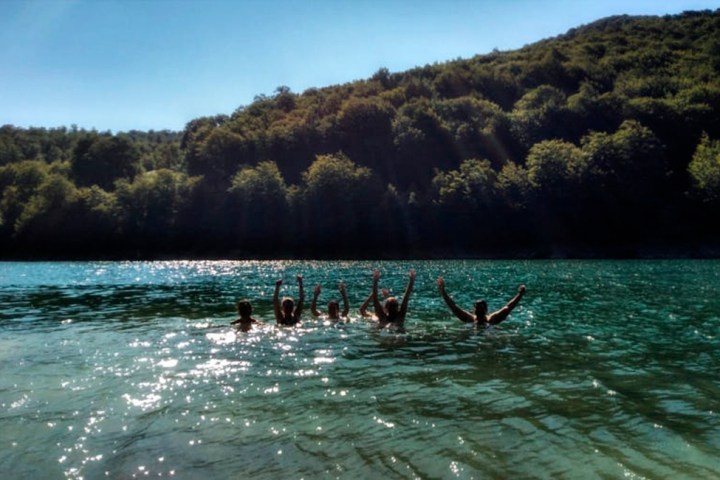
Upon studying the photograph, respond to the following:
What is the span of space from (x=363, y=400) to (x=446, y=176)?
352ft

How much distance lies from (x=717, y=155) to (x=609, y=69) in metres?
59.9

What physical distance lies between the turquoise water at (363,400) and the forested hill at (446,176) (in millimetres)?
84268

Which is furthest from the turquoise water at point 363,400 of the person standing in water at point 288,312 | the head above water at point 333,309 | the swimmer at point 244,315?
the head above water at point 333,309

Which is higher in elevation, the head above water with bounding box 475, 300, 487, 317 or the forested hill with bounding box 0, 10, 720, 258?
the forested hill with bounding box 0, 10, 720, 258

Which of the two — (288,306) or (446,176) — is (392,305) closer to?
(288,306)

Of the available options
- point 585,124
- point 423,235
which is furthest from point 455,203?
point 585,124

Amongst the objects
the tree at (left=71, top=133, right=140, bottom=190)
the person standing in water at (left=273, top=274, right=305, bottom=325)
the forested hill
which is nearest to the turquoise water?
the person standing in water at (left=273, top=274, right=305, bottom=325)

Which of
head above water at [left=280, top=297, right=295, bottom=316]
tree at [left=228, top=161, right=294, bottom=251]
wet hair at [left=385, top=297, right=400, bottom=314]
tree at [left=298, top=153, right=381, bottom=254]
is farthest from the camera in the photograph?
tree at [left=228, top=161, right=294, bottom=251]

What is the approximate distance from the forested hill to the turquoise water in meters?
84.3

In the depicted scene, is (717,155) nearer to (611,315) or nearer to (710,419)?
(611,315)

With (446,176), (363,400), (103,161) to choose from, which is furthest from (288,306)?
(103,161)

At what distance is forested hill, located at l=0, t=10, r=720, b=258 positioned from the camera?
10331 centimetres

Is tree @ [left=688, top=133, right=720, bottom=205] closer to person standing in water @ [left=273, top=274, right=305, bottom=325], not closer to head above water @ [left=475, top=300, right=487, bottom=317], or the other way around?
head above water @ [left=475, top=300, right=487, bottom=317]

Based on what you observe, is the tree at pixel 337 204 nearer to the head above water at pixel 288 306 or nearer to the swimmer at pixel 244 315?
the head above water at pixel 288 306
